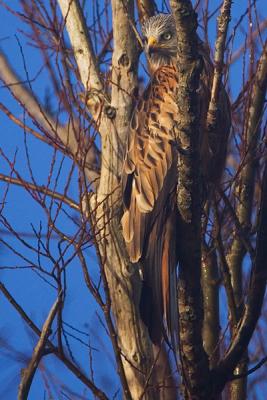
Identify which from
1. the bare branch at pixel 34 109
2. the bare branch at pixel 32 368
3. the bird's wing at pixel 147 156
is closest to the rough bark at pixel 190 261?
the bird's wing at pixel 147 156

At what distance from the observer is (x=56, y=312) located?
128 inches

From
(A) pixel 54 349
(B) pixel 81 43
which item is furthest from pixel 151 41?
(A) pixel 54 349

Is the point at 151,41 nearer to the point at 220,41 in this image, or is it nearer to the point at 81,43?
the point at 81,43

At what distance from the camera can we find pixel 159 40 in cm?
515

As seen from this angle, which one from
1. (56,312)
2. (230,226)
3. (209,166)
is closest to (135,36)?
(209,166)

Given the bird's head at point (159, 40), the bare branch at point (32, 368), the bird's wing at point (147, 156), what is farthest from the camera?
the bird's head at point (159, 40)

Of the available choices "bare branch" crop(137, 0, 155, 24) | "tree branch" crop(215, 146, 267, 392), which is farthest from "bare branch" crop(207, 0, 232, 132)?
"bare branch" crop(137, 0, 155, 24)

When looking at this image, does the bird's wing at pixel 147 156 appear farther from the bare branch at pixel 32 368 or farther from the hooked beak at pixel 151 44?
the bare branch at pixel 32 368

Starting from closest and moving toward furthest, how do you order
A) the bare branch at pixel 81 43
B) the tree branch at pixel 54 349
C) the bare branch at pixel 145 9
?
1. the tree branch at pixel 54 349
2. the bare branch at pixel 81 43
3. the bare branch at pixel 145 9

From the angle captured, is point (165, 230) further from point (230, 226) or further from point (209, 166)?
point (230, 226)

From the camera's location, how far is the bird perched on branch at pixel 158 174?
401 cm

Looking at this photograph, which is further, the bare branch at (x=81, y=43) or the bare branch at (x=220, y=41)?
the bare branch at (x=81, y=43)

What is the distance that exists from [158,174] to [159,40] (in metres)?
0.99

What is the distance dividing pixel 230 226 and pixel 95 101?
119cm
